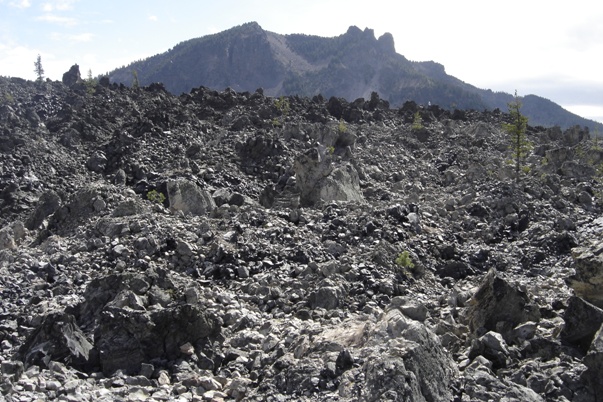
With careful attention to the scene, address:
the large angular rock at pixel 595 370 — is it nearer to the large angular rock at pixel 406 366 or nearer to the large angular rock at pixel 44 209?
the large angular rock at pixel 406 366

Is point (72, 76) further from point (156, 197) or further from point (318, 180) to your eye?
point (318, 180)

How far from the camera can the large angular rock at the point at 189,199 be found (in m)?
22.8

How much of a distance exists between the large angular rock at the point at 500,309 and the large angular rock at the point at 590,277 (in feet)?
3.95

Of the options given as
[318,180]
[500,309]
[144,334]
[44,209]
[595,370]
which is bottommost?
[144,334]

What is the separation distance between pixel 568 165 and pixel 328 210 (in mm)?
23509

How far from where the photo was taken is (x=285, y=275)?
16.0 meters

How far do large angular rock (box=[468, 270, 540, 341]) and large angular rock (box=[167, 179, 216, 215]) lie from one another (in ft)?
45.1

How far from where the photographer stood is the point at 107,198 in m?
21.9

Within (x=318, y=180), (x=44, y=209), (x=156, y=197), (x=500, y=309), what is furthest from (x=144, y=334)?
(x=318, y=180)

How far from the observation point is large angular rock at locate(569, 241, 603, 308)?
1163cm

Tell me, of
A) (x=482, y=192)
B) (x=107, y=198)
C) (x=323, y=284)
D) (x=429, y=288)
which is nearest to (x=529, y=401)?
(x=323, y=284)

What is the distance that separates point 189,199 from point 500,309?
49.5ft

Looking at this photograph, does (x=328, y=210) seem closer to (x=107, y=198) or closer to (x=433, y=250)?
(x=433, y=250)

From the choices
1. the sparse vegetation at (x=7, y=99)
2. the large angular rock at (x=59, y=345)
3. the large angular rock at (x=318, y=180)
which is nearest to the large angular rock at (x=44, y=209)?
the large angular rock at (x=318, y=180)
